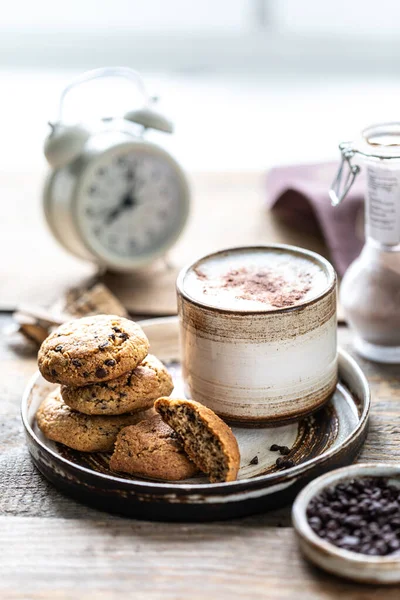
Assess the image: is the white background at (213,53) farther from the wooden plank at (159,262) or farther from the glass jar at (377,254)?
the glass jar at (377,254)

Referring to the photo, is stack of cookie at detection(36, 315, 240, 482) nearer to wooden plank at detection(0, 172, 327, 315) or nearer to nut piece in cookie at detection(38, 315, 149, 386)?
nut piece in cookie at detection(38, 315, 149, 386)

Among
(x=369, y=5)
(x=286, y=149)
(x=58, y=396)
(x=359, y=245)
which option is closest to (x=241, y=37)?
(x=369, y=5)

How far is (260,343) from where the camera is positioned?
1389 millimetres

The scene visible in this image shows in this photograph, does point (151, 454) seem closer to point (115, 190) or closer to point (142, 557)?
point (142, 557)

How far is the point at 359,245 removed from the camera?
2090mm

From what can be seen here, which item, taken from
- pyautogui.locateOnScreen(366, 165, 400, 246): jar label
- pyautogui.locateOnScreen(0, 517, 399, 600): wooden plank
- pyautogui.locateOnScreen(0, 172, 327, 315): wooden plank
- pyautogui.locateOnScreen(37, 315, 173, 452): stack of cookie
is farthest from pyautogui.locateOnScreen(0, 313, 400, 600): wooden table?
pyautogui.locateOnScreen(0, 172, 327, 315): wooden plank

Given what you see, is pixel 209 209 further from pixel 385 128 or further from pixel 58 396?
pixel 58 396

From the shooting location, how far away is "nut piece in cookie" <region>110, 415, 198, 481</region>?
1325 millimetres

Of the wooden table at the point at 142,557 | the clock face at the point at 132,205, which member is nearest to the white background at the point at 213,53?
the clock face at the point at 132,205

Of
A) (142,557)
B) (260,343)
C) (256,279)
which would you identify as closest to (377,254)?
(256,279)

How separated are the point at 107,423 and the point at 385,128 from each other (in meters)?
0.73

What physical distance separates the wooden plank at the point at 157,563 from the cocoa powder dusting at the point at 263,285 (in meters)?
0.37

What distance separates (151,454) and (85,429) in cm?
14

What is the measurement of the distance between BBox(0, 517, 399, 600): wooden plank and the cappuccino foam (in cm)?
36
